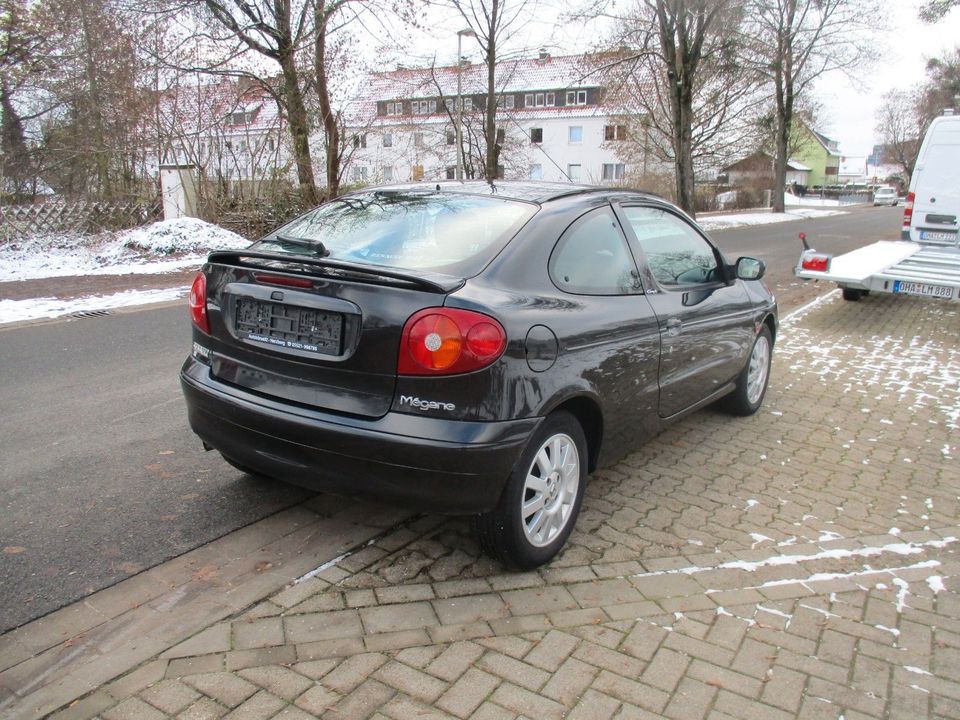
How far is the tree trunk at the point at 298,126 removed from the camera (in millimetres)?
17875

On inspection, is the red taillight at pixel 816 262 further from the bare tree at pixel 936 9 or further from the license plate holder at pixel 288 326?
the bare tree at pixel 936 9

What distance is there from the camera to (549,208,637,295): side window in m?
3.41

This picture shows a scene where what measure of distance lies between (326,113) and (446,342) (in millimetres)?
17473

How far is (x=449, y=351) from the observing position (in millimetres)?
2795

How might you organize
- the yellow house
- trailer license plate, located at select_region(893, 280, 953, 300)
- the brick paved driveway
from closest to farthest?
the brick paved driveway
trailer license plate, located at select_region(893, 280, 953, 300)
the yellow house

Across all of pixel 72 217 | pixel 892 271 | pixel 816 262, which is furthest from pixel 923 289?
pixel 72 217

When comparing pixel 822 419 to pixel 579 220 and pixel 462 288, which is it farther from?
pixel 462 288

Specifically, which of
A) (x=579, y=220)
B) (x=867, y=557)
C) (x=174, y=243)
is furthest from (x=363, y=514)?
(x=174, y=243)

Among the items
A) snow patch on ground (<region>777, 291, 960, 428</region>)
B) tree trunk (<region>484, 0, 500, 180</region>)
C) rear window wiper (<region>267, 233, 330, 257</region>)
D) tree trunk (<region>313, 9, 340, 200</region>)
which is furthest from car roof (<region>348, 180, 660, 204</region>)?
tree trunk (<region>484, 0, 500, 180</region>)

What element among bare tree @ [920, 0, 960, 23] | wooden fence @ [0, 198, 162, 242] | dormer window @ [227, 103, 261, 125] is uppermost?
bare tree @ [920, 0, 960, 23]

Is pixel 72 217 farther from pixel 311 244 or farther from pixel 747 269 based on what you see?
pixel 747 269

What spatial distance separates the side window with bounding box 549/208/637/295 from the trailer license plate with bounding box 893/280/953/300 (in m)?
6.90

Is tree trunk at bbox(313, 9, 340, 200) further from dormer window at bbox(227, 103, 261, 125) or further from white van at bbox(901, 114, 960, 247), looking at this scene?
white van at bbox(901, 114, 960, 247)

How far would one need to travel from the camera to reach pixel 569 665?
262 centimetres
